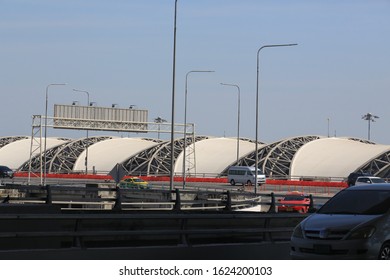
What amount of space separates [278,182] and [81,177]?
2500 centimetres

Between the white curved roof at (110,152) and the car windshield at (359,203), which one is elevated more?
the white curved roof at (110,152)

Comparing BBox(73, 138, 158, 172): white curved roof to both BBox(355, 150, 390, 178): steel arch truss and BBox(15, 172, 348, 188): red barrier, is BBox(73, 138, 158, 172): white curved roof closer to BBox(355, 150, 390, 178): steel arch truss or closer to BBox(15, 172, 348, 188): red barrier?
BBox(15, 172, 348, 188): red barrier

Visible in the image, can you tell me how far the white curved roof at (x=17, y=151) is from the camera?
492 feet

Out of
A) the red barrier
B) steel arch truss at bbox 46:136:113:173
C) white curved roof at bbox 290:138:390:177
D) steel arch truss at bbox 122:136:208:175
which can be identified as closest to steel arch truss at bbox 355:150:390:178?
white curved roof at bbox 290:138:390:177

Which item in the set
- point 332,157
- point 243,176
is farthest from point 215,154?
point 243,176

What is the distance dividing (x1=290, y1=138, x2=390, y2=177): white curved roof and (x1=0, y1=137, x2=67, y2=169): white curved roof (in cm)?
4708

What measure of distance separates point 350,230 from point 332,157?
103898 mm

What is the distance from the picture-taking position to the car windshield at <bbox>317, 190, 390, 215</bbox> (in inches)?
669

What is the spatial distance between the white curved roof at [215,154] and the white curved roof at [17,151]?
27668mm

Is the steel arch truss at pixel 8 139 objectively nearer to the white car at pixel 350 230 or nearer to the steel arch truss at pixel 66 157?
the steel arch truss at pixel 66 157

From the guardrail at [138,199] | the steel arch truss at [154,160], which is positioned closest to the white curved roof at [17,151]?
the steel arch truss at [154,160]

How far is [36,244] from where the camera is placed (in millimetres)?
18625

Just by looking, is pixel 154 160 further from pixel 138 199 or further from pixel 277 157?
pixel 138 199
